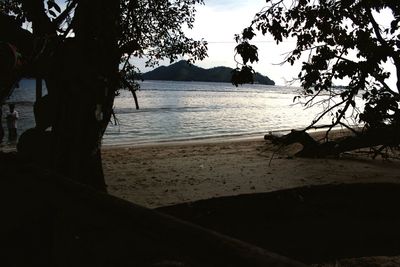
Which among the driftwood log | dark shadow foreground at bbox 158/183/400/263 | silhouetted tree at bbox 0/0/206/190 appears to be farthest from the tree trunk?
the driftwood log

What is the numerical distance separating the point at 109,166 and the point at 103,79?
7.18 m

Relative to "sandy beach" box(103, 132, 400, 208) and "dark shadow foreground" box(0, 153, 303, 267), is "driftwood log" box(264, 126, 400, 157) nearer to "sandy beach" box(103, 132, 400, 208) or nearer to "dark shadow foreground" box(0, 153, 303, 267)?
"sandy beach" box(103, 132, 400, 208)

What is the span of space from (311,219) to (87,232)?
471 cm

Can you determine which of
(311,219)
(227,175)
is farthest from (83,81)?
(227,175)

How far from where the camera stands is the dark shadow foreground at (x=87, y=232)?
5.39ft

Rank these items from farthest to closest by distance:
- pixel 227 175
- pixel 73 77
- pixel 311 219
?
pixel 227 175, pixel 311 219, pixel 73 77

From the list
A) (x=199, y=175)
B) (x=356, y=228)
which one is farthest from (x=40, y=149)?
(x=356, y=228)

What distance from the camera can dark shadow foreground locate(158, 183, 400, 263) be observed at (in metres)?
7.06

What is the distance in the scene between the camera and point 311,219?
7703 millimetres

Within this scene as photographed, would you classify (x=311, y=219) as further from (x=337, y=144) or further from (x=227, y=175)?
(x=337, y=144)

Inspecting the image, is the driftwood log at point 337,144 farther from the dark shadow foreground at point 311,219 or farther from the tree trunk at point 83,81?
the tree trunk at point 83,81

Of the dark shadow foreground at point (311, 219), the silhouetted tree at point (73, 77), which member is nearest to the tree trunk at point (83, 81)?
the silhouetted tree at point (73, 77)

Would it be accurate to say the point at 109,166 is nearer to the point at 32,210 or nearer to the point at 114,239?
the point at 114,239

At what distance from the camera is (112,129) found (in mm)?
26172
